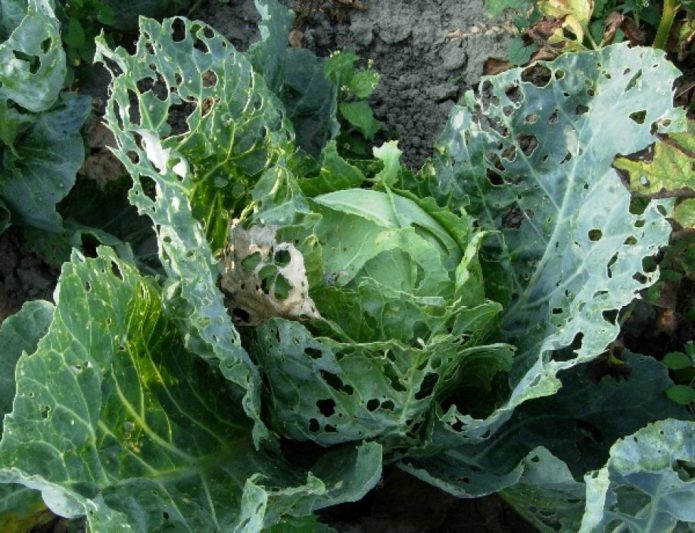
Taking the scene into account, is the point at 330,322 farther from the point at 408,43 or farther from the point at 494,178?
the point at 408,43

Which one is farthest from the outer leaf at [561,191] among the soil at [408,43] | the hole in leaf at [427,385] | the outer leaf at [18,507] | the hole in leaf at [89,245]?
the hole in leaf at [89,245]

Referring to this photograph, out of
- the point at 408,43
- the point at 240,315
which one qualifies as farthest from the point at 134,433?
the point at 408,43

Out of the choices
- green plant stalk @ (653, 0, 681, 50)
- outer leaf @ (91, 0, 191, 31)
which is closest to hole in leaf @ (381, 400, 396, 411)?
green plant stalk @ (653, 0, 681, 50)

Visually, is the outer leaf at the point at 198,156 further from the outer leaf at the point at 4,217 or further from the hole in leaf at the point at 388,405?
the outer leaf at the point at 4,217

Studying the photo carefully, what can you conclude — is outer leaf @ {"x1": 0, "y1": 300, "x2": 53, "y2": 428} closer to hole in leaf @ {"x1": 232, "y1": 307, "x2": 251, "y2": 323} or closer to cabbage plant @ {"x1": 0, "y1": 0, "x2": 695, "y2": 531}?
cabbage plant @ {"x1": 0, "y1": 0, "x2": 695, "y2": 531}

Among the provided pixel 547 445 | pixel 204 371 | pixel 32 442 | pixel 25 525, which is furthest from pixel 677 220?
pixel 25 525

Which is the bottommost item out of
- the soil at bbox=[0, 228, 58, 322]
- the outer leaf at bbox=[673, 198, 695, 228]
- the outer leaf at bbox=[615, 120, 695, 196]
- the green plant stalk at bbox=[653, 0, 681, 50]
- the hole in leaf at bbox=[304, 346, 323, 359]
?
the soil at bbox=[0, 228, 58, 322]
